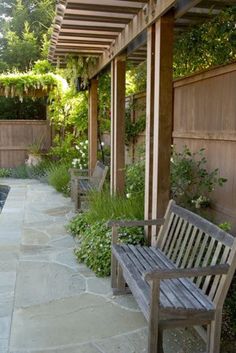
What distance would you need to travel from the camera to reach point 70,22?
433 centimetres

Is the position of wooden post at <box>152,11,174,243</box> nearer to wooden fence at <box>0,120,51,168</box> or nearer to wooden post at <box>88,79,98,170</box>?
wooden post at <box>88,79,98,170</box>

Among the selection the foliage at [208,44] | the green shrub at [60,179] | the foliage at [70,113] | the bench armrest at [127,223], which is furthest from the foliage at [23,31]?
the bench armrest at [127,223]

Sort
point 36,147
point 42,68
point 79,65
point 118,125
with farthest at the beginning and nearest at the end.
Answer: point 42,68, point 36,147, point 79,65, point 118,125

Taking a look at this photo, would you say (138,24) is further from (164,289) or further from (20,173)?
(20,173)

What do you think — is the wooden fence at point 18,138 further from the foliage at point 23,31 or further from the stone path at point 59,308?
the stone path at point 59,308

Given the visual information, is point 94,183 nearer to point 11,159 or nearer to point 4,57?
point 11,159

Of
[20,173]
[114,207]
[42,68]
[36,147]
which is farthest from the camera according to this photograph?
[42,68]

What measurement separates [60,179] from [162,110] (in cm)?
520

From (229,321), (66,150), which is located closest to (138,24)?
(229,321)

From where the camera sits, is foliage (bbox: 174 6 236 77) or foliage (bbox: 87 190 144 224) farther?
foliage (bbox: 87 190 144 224)

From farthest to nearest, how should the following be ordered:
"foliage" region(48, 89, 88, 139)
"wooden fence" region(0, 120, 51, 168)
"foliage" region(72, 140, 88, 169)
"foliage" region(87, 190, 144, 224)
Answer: "wooden fence" region(0, 120, 51, 168)
"foliage" region(48, 89, 88, 139)
"foliage" region(72, 140, 88, 169)
"foliage" region(87, 190, 144, 224)

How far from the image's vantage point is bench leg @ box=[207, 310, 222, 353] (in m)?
2.31

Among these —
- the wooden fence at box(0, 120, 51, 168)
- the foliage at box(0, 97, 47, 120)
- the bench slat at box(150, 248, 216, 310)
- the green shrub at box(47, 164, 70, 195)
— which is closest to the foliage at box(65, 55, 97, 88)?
the green shrub at box(47, 164, 70, 195)

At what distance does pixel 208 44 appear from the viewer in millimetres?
4590
